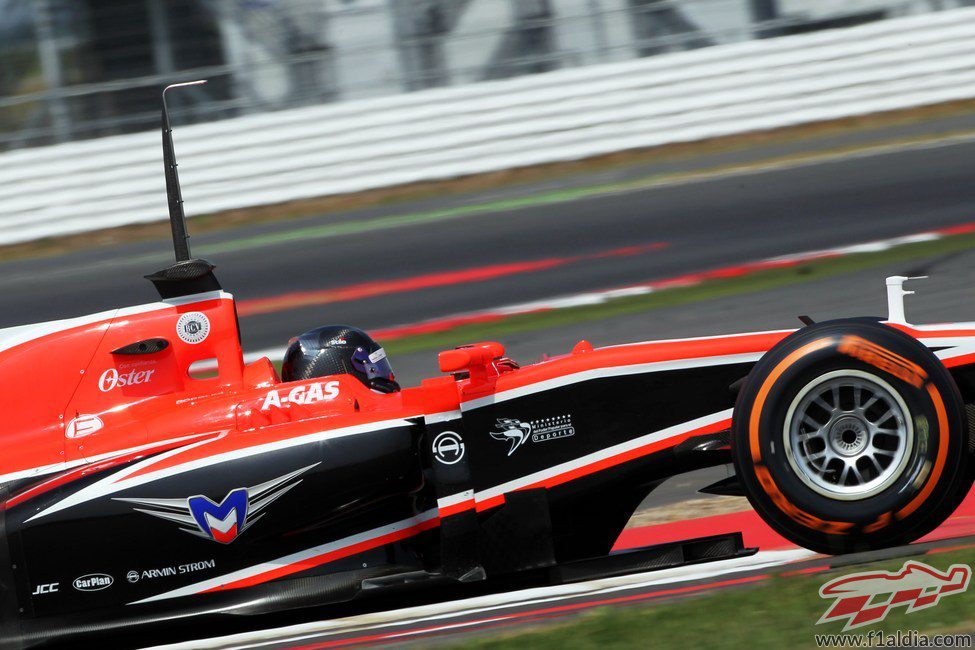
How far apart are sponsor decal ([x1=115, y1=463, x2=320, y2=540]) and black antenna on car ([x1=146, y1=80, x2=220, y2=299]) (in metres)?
1.16

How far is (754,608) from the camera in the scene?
3.76 meters

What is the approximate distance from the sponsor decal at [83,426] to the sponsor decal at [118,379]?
14 centimetres

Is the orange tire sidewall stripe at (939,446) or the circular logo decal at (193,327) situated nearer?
Result: the orange tire sidewall stripe at (939,446)

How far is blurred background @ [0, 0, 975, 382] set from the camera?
991 centimetres

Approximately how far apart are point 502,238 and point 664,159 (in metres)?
2.62

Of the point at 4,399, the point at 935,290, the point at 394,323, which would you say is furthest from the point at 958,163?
the point at 4,399

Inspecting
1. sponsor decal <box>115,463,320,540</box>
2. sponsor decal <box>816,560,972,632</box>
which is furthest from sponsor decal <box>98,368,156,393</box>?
sponsor decal <box>816,560,972,632</box>

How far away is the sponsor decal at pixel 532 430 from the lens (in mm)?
4227

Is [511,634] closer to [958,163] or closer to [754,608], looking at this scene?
[754,608]

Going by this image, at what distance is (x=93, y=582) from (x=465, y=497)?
149cm

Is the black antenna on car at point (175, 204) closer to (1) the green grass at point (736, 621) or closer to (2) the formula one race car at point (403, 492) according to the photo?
(2) the formula one race car at point (403, 492)

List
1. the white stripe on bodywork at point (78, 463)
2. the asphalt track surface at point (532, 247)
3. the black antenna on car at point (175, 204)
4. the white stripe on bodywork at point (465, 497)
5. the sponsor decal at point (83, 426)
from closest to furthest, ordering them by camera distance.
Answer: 1. the white stripe on bodywork at point (465, 497)
2. the white stripe on bodywork at point (78, 463)
3. the sponsor decal at point (83, 426)
4. the black antenna on car at point (175, 204)
5. the asphalt track surface at point (532, 247)

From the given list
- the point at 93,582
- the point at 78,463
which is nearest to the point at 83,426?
the point at 78,463

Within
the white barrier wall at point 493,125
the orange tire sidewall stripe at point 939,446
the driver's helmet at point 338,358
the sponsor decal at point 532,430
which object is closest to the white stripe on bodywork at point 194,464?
the sponsor decal at point 532,430
